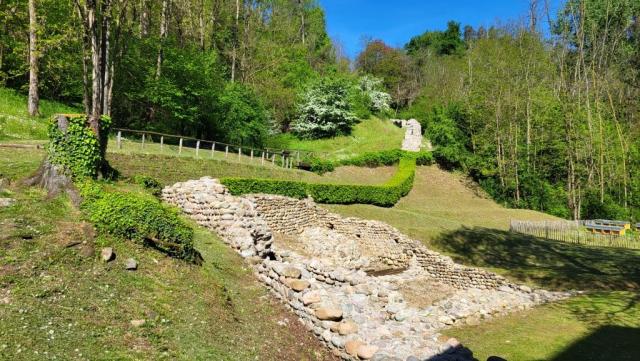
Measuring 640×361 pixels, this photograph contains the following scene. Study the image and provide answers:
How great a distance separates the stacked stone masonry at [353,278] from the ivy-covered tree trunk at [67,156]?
4.99 meters

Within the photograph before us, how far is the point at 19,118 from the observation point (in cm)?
2241

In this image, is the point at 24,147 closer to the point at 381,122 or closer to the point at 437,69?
the point at 381,122

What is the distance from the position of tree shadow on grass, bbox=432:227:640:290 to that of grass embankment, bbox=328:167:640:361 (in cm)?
3

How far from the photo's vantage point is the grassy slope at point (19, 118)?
21172 mm

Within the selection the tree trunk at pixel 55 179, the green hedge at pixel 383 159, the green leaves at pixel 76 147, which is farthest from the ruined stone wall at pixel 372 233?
the green hedge at pixel 383 159

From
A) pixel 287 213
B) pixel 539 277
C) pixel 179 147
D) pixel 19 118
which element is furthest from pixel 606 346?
pixel 19 118

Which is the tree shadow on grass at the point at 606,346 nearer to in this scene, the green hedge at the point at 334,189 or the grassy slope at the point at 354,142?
the green hedge at the point at 334,189

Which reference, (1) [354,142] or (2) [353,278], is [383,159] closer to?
(1) [354,142]

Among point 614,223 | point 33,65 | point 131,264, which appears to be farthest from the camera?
point 614,223

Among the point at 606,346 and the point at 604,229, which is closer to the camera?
the point at 606,346

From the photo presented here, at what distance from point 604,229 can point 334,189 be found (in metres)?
17.9

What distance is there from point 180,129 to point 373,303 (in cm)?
2402

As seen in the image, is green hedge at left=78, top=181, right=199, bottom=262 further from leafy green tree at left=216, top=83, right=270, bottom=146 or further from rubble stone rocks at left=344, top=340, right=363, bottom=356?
leafy green tree at left=216, top=83, right=270, bottom=146

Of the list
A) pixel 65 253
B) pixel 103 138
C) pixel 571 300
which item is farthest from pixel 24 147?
pixel 571 300
